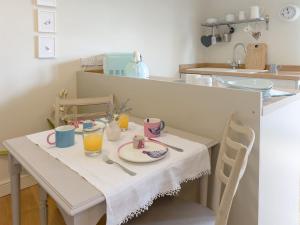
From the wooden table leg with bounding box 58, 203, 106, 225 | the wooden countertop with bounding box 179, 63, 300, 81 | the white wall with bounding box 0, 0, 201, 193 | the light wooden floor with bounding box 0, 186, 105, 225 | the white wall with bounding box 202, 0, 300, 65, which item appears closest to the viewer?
the wooden table leg with bounding box 58, 203, 106, 225

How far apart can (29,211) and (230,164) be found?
5.01 ft

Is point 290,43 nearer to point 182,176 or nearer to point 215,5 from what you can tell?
point 215,5

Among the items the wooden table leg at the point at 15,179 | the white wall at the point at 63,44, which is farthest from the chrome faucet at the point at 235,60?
the wooden table leg at the point at 15,179

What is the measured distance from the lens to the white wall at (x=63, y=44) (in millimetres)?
2021

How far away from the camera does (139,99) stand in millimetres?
1824

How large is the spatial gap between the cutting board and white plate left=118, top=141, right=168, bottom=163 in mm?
2542

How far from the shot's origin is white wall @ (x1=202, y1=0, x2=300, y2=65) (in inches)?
121

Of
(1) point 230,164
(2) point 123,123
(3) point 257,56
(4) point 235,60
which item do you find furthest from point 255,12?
(1) point 230,164

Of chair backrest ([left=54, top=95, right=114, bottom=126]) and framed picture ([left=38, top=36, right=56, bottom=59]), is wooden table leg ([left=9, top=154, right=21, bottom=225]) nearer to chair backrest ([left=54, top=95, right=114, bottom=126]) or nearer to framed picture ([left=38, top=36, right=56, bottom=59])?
chair backrest ([left=54, top=95, right=114, bottom=126])

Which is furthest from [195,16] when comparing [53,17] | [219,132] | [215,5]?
[219,132]

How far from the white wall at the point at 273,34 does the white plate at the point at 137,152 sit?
2.61 metres

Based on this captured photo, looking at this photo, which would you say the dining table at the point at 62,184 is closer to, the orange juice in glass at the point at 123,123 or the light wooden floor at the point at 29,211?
the orange juice in glass at the point at 123,123

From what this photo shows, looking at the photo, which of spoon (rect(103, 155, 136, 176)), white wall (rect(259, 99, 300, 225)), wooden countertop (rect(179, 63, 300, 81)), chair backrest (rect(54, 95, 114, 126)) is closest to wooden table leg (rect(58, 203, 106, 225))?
spoon (rect(103, 155, 136, 176))

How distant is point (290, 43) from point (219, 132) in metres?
2.32
